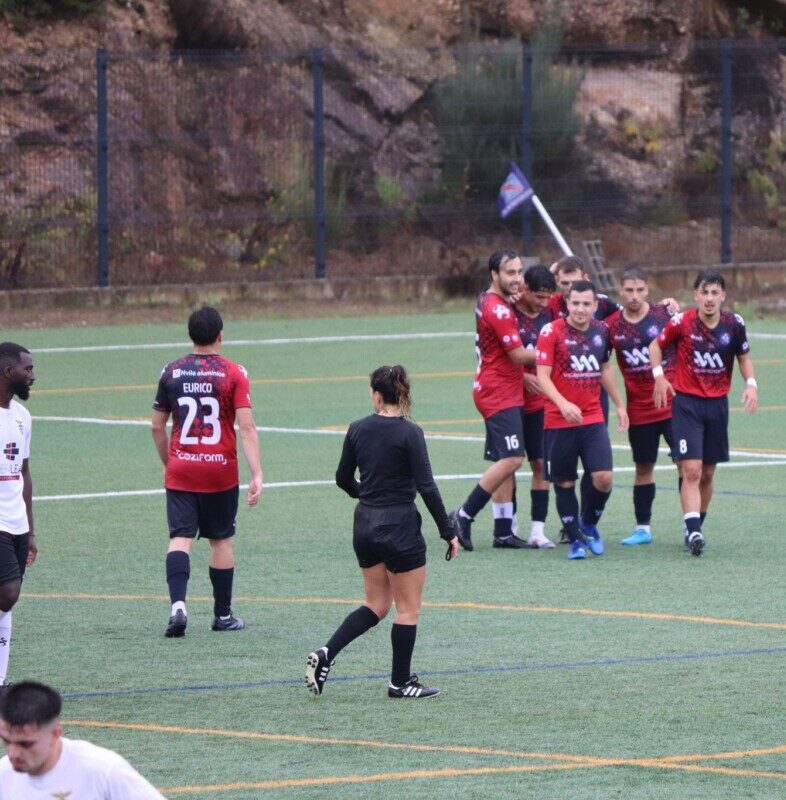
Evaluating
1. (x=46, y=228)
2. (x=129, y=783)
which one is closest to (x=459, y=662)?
(x=129, y=783)

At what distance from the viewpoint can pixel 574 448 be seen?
45.2ft

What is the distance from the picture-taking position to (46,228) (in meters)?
31.4

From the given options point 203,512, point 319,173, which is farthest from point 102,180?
point 203,512

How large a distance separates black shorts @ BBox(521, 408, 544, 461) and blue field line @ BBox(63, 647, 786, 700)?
442cm

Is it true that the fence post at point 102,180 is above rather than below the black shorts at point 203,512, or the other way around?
above

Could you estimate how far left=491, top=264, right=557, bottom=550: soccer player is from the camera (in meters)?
14.2

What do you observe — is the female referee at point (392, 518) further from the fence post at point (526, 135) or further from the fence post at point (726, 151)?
the fence post at point (726, 151)

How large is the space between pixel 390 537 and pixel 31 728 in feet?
14.5

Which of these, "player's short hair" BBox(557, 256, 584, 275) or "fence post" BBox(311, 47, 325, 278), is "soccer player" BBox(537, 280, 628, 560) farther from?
"fence post" BBox(311, 47, 325, 278)

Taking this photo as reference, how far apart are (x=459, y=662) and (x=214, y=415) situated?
208cm

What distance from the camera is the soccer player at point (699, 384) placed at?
13578 mm

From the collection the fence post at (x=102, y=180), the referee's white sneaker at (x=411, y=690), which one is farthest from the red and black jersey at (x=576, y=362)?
the fence post at (x=102, y=180)

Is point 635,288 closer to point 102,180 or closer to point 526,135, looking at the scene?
point 102,180

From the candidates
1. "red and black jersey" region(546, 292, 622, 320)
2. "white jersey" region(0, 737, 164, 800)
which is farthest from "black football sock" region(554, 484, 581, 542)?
"white jersey" region(0, 737, 164, 800)
